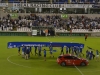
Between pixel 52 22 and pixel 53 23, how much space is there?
0.58 meters

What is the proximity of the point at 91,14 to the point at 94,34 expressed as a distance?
8.01 metres

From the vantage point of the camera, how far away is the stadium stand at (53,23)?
210ft

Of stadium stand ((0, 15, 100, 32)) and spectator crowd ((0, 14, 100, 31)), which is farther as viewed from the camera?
spectator crowd ((0, 14, 100, 31))

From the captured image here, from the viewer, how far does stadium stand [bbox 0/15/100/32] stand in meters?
64.1

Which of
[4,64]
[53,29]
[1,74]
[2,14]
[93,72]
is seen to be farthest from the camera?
[2,14]

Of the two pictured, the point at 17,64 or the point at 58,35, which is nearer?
the point at 17,64

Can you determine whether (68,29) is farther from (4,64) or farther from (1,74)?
(1,74)

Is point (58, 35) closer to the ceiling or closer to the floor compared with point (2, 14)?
closer to the floor

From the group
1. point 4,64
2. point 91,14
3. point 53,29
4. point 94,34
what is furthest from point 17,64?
point 91,14

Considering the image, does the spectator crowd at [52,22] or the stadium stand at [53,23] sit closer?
the stadium stand at [53,23]

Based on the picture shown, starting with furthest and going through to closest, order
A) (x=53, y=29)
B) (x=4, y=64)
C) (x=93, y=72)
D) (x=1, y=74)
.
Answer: (x=53, y=29) → (x=4, y=64) → (x=93, y=72) → (x=1, y=74)

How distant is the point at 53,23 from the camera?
2630 inches

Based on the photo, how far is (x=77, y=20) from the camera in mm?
68812

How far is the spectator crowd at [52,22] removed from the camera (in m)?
65.0
